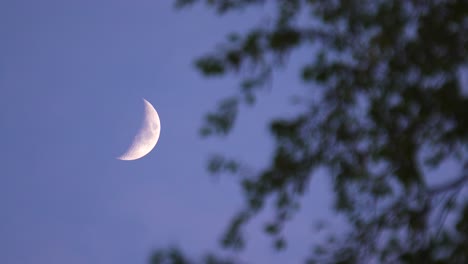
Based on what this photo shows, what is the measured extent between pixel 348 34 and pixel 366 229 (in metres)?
1.72

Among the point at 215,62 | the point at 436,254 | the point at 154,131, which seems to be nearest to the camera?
the point at 436,254

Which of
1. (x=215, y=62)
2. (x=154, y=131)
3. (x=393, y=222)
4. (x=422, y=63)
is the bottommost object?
(x=393, y=222)

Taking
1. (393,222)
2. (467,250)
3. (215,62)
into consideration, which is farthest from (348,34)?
(467,250)

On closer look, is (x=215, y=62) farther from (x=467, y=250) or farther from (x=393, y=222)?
(x=467, y=250)

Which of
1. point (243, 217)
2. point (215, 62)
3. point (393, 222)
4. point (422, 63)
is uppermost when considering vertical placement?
point (215, 62)

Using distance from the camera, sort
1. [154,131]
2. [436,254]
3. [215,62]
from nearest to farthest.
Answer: [436,254]
[215,62]
[154,131]

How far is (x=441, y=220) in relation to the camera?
6055mm

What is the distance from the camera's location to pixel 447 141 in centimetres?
623

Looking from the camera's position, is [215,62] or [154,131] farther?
[154,131]

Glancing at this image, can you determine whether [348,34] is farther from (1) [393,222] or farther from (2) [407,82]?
(1) [393,222]

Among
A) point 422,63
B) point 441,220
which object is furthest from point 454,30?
point 441,220

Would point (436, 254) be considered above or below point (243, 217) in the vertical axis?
below

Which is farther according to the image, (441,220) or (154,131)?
(154,131)

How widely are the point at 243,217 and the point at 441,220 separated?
66.3 inches
